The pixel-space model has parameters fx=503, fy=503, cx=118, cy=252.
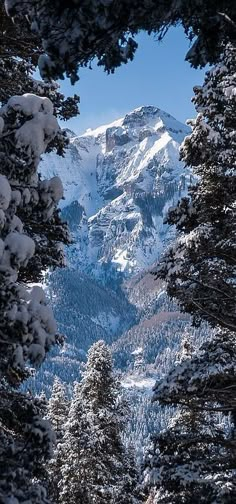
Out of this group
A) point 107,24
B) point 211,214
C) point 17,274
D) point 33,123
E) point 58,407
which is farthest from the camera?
point 58,407

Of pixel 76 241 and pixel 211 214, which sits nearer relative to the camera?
pixel 76 241

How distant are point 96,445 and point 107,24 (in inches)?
654

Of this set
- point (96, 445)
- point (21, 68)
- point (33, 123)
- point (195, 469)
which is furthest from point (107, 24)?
point (96, 445)

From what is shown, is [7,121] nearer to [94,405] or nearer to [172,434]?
[172,434]

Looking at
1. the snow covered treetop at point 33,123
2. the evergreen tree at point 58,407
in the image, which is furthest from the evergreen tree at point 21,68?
the evergreen tree at point 58,407

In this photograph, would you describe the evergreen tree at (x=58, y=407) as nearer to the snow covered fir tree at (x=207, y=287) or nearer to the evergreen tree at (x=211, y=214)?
the snow covered fir tree at (x=207, y=287)

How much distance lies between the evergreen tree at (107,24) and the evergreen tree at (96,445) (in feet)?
51.7

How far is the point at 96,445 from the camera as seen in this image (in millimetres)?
18109

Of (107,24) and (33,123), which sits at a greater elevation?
(33,123)

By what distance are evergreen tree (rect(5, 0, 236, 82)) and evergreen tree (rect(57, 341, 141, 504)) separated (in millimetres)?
15763

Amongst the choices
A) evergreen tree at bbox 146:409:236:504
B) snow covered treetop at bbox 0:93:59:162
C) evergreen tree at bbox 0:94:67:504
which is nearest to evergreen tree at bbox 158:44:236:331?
evergreen tree at bbox 146:409:236:504

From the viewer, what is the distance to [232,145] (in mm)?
8609

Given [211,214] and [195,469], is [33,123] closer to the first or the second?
[211,214]

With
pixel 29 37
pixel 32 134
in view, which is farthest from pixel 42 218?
pixel 29 37
